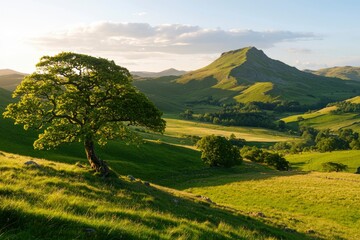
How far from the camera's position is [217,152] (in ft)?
316

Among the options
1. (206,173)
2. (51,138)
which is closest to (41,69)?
(51,138)

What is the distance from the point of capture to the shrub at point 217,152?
9688 centimetres

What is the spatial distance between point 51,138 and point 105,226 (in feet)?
78.0

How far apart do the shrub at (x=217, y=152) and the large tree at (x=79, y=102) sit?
65679 millimetres

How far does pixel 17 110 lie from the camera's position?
30141 millimetres

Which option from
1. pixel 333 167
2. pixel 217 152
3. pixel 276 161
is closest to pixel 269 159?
pixel 276 161

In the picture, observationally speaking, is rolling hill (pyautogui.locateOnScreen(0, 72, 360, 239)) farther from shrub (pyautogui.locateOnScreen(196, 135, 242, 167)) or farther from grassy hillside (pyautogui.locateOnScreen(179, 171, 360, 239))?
shrub (pyautogui.locateOnScreen(196, 135, 242, 167))

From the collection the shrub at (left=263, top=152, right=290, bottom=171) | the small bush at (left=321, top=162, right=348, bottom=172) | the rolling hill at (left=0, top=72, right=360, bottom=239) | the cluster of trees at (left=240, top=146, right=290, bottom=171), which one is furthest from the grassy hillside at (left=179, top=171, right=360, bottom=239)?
the small bush at (left=321, top=162, right=348, bottom=172)

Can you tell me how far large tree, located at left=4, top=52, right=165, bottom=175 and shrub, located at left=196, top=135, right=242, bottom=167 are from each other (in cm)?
6568

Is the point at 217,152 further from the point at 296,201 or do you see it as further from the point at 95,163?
the point at 95,163

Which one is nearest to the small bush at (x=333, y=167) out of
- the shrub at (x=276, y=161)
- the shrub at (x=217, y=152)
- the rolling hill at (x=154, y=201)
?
the shrub at (x=276, y=161)

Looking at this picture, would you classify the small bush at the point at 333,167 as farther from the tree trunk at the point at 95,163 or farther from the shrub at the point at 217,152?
the tree trunk at the point at 95,163

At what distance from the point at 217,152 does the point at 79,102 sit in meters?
69.6

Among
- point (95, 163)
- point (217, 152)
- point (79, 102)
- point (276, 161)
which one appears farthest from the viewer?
point (276, 161)
